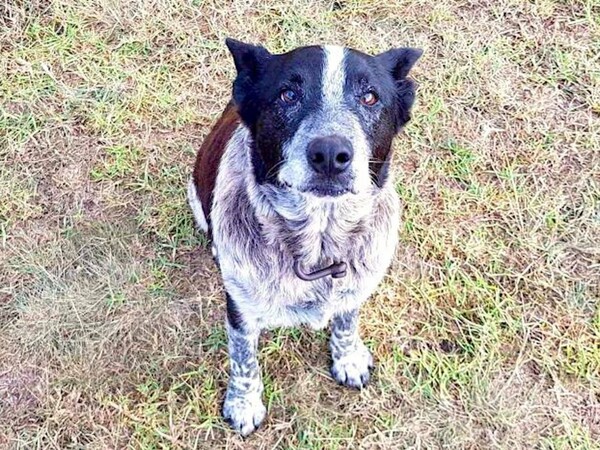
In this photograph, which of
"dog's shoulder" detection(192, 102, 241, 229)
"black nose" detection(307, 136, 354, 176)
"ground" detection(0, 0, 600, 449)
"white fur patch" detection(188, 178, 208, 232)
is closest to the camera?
"black nose" detection(307, 136, 354, 176)

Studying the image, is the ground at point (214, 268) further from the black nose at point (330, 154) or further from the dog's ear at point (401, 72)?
the black nose at point (330, 154)

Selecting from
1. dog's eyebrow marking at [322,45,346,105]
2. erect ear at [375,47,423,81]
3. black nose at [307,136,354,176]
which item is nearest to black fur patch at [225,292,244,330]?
black nose at [307,136,354,176]

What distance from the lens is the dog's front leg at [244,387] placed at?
11.5 ft

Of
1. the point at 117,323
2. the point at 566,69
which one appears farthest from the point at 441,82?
the point at 117,323

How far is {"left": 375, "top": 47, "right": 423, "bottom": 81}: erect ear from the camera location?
312 cm

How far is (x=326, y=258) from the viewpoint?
125 inches

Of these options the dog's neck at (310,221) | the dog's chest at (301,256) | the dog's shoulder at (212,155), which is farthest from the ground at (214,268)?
the dog's neck at (310,221)

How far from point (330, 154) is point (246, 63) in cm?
62

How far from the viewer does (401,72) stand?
3152 millimetres

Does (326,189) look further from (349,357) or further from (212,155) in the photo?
(349,357)

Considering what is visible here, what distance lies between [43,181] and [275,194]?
2041mm

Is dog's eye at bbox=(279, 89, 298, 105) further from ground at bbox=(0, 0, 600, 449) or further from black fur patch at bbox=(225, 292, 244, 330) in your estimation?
ground at bbox=(0, 0, 600, 449)

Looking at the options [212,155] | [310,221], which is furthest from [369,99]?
[212,155]

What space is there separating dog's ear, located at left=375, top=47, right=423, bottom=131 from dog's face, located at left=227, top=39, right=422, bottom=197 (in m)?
0.06
